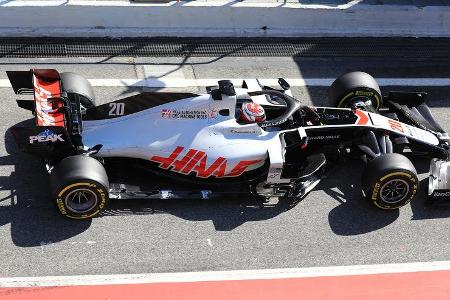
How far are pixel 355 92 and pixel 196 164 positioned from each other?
112 inches

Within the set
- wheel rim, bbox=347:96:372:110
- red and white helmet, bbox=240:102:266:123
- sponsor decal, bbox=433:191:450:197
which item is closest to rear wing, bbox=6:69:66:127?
red and white helmet, bbox=240:102:266:123

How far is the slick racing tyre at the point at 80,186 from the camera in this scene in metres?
8.34

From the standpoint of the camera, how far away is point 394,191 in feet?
30.4

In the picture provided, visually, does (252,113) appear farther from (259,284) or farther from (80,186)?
(80,186)

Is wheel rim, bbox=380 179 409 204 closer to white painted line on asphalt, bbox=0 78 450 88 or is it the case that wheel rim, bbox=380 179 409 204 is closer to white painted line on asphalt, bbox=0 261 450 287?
white painted line on asphalt, bbox=0 261 450 287

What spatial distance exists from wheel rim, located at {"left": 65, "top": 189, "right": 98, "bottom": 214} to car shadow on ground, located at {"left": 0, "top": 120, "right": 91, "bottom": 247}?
0.25m

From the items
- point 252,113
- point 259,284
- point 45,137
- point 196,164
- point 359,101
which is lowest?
point 259,284

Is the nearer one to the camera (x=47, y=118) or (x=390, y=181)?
(x=47, y=118)

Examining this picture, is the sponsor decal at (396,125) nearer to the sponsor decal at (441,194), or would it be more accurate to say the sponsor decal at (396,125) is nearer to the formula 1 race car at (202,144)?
the formula 1 race car at (202,144)

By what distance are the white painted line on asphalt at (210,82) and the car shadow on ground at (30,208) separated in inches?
86.5

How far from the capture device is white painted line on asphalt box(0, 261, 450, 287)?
26.3ft

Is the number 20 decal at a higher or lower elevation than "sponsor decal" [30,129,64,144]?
lower

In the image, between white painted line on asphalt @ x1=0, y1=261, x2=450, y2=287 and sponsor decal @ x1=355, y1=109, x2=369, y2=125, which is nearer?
white painted line on asphalt @ x1=0, y1=261, x2=450, y2=287

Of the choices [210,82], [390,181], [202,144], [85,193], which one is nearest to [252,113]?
[202,144]
